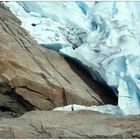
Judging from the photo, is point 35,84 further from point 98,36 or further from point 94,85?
point 98,36

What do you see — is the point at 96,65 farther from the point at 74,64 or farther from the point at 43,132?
the point at 43,132

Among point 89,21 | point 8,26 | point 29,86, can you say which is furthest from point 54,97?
point 89,21

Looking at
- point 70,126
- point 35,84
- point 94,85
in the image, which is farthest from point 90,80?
point 70,126

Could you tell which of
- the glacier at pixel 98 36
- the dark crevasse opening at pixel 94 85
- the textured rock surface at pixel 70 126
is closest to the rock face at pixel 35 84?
the dark crevasse opening at pixel 94 85

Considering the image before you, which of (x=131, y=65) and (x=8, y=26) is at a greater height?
(x=8, y=26)

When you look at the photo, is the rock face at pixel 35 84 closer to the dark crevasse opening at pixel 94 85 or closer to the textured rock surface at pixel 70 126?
the dark crevasse opening at pixel 94 85

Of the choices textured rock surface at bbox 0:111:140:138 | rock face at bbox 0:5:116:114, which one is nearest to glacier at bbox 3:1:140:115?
rock face at bbox 0:5:116:114
